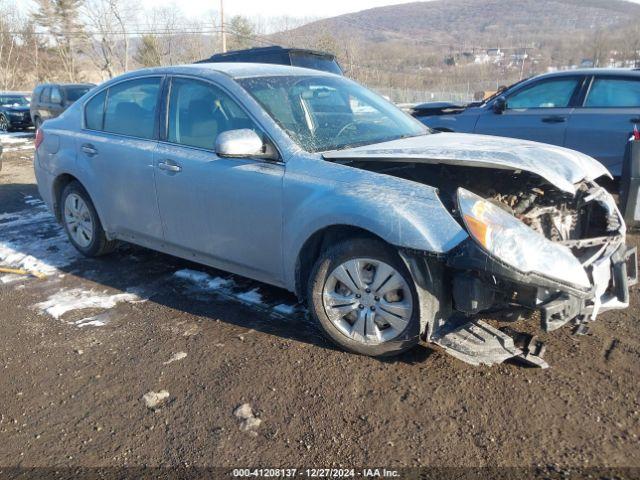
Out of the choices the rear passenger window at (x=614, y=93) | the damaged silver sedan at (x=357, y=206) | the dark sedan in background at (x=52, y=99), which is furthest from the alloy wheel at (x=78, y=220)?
the dark sedan in background at (x=52, y=99)

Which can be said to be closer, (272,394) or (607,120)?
(272,394)

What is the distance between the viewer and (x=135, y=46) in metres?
54.3

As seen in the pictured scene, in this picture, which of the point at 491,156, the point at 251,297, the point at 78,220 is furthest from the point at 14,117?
the point at 491,156

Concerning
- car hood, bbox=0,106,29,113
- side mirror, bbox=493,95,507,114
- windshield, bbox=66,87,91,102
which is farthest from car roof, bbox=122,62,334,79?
car hood, bbox=0,106,29,113

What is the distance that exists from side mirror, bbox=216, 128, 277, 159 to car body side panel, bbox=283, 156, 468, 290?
0.22 m

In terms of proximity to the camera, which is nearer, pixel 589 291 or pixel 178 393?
pixel 589 291

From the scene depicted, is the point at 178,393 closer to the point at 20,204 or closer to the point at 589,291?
the point at 589,291

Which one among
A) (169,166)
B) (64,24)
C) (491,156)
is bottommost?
(169,166)

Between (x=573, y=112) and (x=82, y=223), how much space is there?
5.71 m

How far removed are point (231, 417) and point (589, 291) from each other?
1.89 metres

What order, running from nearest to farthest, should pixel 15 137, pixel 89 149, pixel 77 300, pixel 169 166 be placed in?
1. pixel 169 166
2. pixel 77 300
3. pixel 89 149
4. pixel 15 137

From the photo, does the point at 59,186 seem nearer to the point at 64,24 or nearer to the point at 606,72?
the point at 606,72

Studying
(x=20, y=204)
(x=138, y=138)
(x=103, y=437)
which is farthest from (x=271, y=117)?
(x=20, y=204)

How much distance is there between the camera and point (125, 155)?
431 cm
